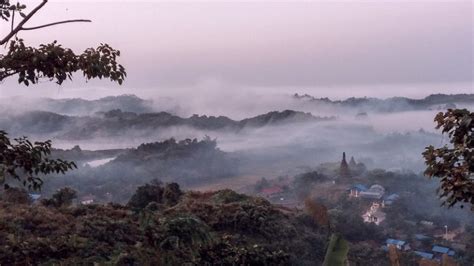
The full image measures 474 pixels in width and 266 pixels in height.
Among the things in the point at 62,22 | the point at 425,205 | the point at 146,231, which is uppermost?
the point at 62,22

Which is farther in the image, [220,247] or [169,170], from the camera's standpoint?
[169,170]

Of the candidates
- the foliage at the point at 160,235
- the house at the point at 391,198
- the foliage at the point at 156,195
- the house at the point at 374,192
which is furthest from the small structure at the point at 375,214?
the foliage at the point at 156,195

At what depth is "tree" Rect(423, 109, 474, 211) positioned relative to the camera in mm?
2871

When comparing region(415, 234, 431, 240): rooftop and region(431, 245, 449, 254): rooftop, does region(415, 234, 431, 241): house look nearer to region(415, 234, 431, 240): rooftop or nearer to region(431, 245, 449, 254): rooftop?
region(415, 234, 431, 240): rooftop

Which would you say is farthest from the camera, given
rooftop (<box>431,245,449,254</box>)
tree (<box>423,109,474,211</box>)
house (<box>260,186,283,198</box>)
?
house (<box>260,186,283,198</box>)

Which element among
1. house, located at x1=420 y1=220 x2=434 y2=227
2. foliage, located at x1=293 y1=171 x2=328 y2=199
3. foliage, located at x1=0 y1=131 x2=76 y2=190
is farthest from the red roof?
foliage, located at x1=0 y1=131 x2=76 y2=190

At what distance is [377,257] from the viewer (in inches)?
561

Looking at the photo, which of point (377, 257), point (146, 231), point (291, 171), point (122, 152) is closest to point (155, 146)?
point (122, 152)

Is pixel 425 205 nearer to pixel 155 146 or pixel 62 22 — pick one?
pixel 155 146

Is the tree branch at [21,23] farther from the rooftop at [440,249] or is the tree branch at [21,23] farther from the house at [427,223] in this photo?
the house at [427,223]

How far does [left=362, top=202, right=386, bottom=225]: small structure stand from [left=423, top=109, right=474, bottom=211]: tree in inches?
815

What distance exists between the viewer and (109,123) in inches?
1638

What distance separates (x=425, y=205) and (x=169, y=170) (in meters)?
14.9

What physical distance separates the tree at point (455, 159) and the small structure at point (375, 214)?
20689 millimetres
